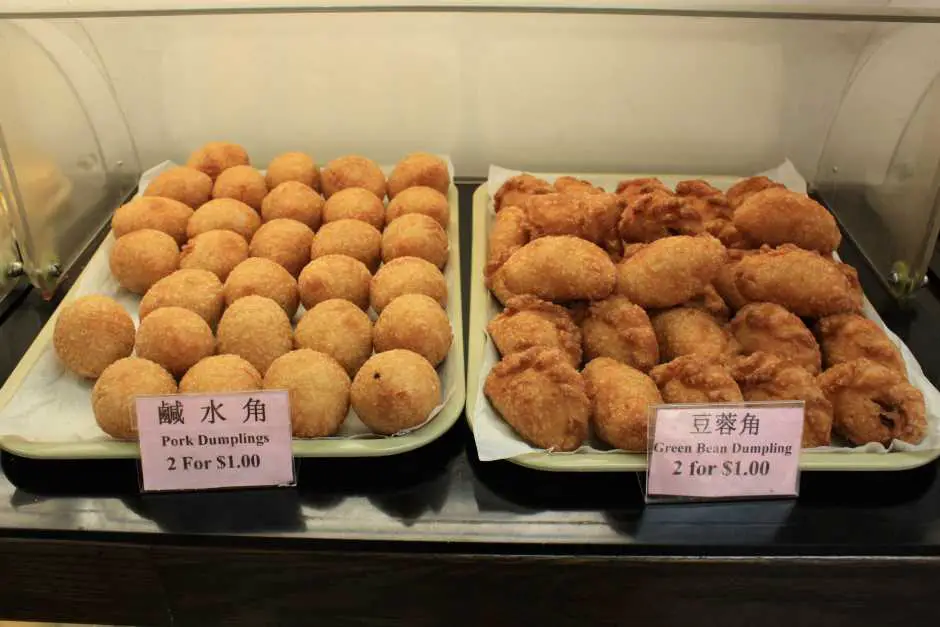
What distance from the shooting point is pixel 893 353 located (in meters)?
1.55

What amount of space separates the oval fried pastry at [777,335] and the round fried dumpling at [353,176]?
3.08 feet

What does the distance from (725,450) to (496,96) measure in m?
1.25

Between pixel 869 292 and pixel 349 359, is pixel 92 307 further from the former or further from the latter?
pixel 869 292

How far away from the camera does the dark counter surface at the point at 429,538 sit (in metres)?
1.33

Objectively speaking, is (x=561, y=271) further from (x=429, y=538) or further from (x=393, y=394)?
(x=429, y=538)

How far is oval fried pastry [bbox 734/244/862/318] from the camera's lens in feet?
5.35

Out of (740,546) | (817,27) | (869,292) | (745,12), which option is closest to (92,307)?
(740,546)

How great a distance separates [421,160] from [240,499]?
101cm

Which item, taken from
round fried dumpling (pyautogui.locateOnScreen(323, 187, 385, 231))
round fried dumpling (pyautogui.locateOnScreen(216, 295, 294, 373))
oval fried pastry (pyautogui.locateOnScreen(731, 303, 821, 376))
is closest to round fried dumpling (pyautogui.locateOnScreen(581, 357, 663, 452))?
oval fried pastry (pyautogui.locateOnScreen(731, 303, 821, 376))

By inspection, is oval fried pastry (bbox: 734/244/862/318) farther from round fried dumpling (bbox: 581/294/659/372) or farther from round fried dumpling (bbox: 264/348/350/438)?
round fried dumpling (bbox: 264/348/350/438)

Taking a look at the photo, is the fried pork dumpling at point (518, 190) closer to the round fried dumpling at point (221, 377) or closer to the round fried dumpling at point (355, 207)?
the round fried dumpling at point (355, 207)

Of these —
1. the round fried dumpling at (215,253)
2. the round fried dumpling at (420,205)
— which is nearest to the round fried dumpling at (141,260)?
the round fried dumpling at (215,253)

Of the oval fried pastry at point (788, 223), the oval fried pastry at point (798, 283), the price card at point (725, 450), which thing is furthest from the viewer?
the oval fried pastry at point (788, 223)

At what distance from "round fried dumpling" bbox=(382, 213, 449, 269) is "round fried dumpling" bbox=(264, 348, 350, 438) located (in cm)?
41
